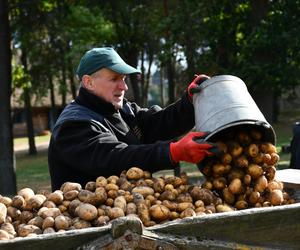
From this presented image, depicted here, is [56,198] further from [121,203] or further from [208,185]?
[208,185]

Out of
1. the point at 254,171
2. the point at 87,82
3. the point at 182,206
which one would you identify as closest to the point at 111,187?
the point at 182,206

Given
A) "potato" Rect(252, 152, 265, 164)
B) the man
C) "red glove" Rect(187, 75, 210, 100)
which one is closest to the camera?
"potato" Rect(252, 152, 265, 164)

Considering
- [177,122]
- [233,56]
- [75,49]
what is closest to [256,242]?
[177,122]

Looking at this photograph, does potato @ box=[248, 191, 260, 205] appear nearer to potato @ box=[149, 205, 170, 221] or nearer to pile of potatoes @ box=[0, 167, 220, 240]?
pile of potatoes @ box=[0, 167, 220, 240]

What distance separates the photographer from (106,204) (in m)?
3.48

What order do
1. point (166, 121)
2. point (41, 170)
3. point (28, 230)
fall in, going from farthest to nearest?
point (41, 170) → point (166, 121) → point (28, 230)

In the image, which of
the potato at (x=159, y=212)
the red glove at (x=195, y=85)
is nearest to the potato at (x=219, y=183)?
the potato at (x=159, y=212)

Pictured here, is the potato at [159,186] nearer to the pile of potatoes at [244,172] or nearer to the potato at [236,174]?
the pile of potatoes at [244,172]

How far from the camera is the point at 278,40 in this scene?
594 inches

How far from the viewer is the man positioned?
395cm

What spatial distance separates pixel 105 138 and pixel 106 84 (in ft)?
1.77

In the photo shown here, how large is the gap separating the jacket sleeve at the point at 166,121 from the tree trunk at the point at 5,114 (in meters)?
8.73

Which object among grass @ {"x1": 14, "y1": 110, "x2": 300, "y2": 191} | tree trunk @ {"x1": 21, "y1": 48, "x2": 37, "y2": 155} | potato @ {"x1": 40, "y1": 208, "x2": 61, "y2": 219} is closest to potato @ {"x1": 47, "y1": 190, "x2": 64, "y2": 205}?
potato @ {"x1": 40, "y1": 208, "x2": 61, "y2": 219}

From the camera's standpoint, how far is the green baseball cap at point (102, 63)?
4391 mm
